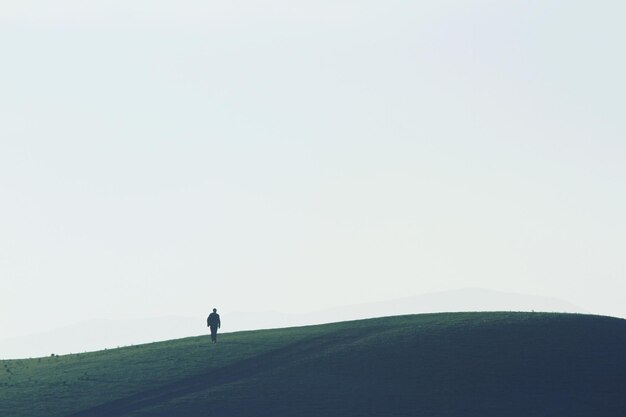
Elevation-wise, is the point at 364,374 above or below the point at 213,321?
below

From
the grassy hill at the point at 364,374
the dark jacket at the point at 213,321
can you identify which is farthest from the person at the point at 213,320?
the grassy hill at the point at 364,374

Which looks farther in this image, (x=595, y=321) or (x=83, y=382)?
(x=595, y=321)

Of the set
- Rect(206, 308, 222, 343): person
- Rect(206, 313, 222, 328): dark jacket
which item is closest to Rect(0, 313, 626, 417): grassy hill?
Rect(206, 308, 222, 343): person

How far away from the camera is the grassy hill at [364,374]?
53500 millimetres

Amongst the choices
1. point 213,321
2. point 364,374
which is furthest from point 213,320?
point 364,374

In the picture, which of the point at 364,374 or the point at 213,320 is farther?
the point at 213,320

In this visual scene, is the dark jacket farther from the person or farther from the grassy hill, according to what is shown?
the grassy hill

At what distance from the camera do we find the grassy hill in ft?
176

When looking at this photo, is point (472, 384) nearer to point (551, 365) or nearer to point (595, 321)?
point (551, 365)

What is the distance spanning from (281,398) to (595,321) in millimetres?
23862

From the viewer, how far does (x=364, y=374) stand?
192 feet

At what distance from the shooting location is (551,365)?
59031 mm

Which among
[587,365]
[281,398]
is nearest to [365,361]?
[281,398]

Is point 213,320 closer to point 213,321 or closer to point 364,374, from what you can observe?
point 213,321
